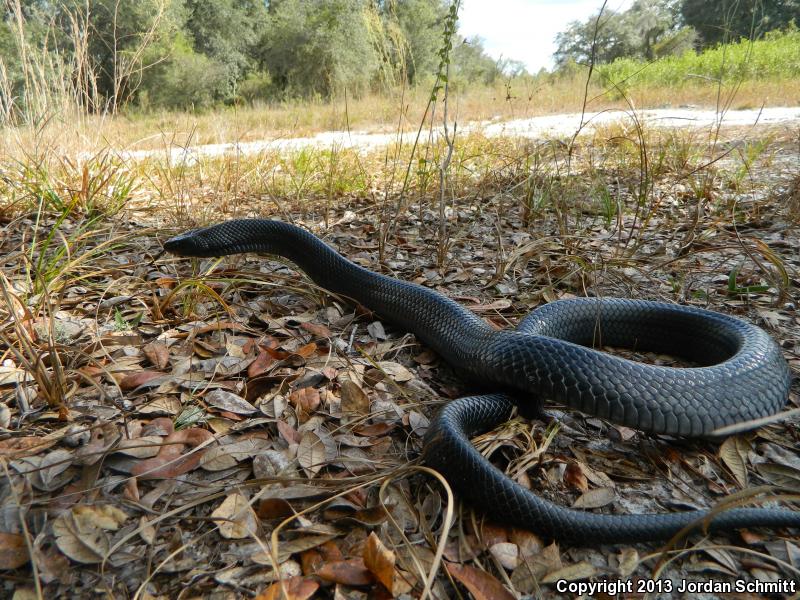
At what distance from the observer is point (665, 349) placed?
92.7 inches

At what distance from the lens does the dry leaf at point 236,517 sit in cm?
130

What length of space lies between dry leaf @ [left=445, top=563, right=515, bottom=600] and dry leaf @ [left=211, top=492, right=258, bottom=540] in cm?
53

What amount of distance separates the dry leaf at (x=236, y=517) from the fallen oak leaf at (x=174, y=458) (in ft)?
0.66

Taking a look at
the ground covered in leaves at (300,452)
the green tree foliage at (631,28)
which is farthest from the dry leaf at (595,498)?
the green tree foliage at (631,28)

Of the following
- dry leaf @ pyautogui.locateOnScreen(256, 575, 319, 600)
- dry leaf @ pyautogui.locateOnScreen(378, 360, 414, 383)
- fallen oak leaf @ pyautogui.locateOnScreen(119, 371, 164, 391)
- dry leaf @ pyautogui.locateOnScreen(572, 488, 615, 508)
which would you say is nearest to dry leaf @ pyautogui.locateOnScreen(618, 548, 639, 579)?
dry leaf @ pyautogui.locateOnScreen(572, 488, 615, 508)

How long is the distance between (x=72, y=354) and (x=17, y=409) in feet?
0.92

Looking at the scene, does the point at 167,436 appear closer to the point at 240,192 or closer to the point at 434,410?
the point at 434,410

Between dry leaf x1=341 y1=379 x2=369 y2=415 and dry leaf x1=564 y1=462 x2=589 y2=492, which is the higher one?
dry leaf x1=341 y1=379 x2=369 y2=415

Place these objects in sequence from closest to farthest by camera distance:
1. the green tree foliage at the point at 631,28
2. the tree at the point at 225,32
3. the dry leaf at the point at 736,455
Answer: the dry leaf at the point at 736,455 < the green tree foliage at the point at 631,28 < the tree at the point at 225,32

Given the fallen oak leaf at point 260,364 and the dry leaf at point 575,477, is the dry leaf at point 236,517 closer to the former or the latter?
the fallen oak leaf at point 260,364

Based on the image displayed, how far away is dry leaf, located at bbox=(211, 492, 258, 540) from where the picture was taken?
4.25 feet

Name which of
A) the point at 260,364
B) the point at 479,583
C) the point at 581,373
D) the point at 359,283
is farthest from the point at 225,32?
the point at 479,583

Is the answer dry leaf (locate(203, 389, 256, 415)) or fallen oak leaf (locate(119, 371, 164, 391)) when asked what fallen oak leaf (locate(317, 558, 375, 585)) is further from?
fallen oak leaf (locate(119, 371, 164, 391))

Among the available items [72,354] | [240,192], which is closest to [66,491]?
[72,354]
